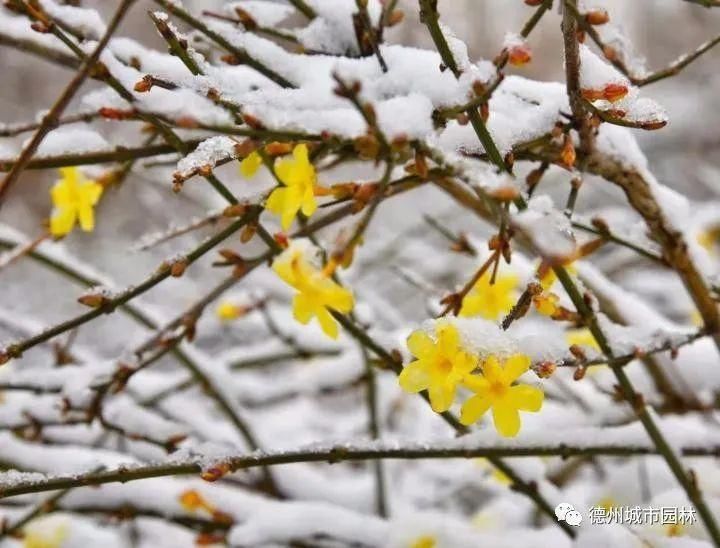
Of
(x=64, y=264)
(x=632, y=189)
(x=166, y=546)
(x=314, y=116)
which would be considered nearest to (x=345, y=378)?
(x=166, y=546)

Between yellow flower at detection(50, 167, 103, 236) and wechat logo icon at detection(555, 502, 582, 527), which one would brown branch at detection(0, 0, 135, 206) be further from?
wechat logo icon at detection(555, 502, 582, 527)

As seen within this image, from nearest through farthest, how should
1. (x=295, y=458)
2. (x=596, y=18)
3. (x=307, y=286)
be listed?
(x=307, y=286) < (x=596, y=18) < (x=295, y=458)

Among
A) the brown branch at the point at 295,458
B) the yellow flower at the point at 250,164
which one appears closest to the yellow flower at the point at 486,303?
the brown branch at the point at 295,458

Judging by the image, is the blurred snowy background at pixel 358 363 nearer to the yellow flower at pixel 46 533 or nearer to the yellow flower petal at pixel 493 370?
the yellow flower at pixel 46 533

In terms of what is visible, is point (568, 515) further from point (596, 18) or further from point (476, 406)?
point (596, 18)

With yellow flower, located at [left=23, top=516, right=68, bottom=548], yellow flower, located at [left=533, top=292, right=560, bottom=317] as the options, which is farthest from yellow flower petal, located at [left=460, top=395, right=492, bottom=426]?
yellow flower, located at [left=23, top=516, right=68, bottom=548]

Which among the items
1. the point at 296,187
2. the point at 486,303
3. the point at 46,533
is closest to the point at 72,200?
the point at 296,187
